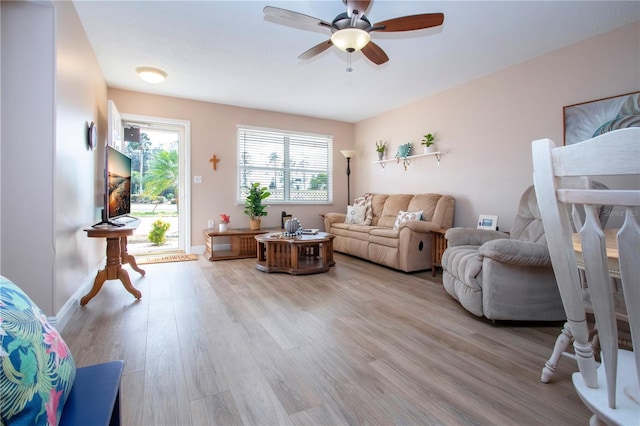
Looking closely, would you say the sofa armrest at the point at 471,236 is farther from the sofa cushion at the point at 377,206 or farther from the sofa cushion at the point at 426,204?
the sofa cushion at the point at 377,206

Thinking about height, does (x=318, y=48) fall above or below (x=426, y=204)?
above

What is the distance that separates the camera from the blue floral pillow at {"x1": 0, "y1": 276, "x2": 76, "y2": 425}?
1.78 ft

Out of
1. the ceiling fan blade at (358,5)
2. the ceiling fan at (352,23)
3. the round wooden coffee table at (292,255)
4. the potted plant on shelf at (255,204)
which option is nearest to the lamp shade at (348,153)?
the potted plant on shelf at (255,204)

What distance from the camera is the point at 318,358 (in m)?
1.80

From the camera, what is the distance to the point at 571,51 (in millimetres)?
2998

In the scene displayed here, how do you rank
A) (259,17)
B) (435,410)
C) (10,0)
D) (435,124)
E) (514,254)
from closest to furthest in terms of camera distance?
(435,410), (10,0), (514,254), (259,17), (435,124)

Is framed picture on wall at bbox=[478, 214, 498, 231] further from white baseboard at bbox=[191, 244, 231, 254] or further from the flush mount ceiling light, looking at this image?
the flush mount ceiling light

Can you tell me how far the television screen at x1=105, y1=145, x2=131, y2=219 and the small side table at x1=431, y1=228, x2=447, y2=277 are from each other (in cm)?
351

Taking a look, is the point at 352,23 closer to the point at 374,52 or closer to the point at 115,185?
the point at 374,52

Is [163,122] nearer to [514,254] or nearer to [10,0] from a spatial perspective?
[10,0]

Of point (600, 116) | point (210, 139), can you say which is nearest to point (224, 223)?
point (210, 139)

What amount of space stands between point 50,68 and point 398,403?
2.91 meters

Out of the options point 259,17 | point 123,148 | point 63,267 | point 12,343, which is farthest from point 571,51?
point 123,148

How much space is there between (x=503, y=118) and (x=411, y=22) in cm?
206
